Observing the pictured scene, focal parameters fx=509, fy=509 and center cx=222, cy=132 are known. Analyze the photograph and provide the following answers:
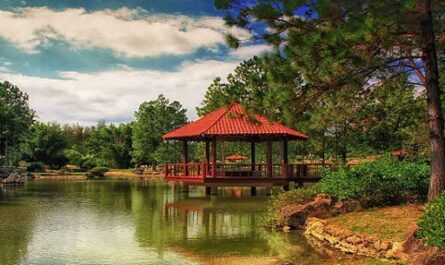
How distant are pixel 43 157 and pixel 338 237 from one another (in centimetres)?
5931

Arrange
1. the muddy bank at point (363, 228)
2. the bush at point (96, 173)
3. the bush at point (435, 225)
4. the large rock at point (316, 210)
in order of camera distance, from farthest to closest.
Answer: the bush at point (96, 173) → the large rock at point (316, 210) → the muddy bank at point (363, 228) → the bush at point (435, 225)

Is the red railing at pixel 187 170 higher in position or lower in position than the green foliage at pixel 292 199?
higher

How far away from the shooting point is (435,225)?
8461 millimetres

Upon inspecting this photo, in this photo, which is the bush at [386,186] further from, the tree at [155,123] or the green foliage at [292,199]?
the tree at [155,123]

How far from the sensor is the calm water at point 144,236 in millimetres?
10945

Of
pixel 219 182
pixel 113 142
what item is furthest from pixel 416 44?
pixel 113 142

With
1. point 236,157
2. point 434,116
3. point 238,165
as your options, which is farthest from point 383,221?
point 236,157

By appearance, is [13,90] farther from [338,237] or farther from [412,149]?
[338,237]

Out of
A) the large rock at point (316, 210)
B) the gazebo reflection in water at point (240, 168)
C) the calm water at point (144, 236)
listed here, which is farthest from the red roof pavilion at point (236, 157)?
the large rock at point (316, 210)

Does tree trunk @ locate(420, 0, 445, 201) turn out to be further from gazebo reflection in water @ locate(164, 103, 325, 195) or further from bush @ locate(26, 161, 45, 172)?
bush @ locate(26, 161, 45, 172)

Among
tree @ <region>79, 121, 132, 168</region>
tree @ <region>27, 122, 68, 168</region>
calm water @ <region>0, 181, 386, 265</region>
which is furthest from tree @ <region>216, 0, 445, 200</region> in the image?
tree @ <region>27, 122, 68, 168</region>

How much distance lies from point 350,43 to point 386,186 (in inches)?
197

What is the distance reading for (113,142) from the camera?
68.6 m

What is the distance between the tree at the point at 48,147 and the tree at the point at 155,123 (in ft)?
43.1
